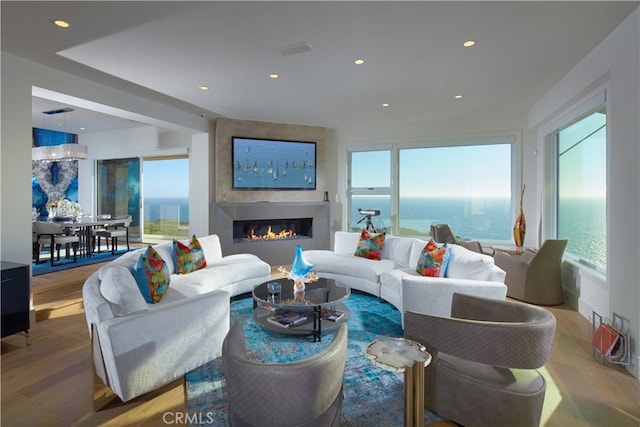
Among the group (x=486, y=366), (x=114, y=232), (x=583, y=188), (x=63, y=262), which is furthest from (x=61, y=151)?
(x=583, y=188)

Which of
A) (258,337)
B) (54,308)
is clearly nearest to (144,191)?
(54,308)

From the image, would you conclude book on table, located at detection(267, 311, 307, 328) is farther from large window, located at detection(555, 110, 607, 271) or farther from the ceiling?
large window, located at detection(555, 110, 607, 271)

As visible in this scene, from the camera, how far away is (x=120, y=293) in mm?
2221

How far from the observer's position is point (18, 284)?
9.96ft

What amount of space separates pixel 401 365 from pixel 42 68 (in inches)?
182

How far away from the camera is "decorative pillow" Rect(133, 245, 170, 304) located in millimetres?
2895

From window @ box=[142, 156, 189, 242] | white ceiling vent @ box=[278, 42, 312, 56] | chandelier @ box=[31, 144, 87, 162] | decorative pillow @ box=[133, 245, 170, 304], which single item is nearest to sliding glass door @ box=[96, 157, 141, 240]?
window @ box=[142, 156, 189, 242]

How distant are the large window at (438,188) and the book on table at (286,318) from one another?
13.3 feet

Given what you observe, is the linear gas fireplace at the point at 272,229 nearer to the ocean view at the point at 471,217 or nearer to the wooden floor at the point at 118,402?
the ocean view at the point at 471,217

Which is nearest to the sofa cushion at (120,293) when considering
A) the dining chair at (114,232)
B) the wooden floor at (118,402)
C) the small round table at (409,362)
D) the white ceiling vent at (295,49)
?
the wooden floor at (118,402)

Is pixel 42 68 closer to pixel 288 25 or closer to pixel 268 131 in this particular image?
pixel 288 25

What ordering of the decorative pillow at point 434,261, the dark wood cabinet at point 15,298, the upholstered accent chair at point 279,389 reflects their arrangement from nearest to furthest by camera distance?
the upholstered accent chair at point 279,389 → the dark wood cabinet at point 15,298 → the decorative pillow at point 434,261

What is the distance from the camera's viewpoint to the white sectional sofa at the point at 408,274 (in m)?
3.03

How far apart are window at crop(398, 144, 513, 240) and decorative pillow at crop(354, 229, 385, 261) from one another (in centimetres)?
221
